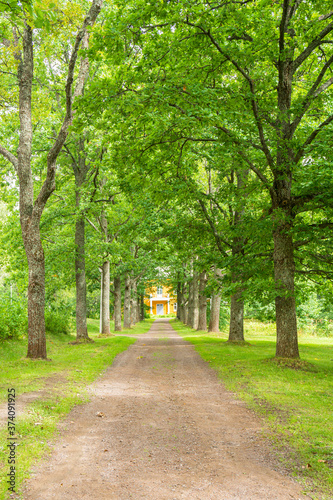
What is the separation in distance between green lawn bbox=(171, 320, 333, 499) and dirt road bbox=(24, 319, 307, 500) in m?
0.29

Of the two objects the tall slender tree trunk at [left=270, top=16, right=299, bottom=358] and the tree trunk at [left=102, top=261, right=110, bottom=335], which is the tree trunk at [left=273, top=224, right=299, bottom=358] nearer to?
the tall slender tree trunk at [left=270, top=16, right=299, bottom=358]

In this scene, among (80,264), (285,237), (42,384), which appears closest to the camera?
(42,384)

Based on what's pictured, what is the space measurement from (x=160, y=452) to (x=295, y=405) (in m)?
3.40

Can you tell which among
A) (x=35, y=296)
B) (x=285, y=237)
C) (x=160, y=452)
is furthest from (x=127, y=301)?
(x=160, y=452)

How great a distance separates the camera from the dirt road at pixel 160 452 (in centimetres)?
382

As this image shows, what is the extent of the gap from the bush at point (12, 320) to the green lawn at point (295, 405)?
7.14 meters

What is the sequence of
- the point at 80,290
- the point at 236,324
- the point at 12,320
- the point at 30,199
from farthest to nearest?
the point at 80,290, the point at 236,324, the point at 12,320, the point at 30,199

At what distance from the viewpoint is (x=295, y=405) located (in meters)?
7.15

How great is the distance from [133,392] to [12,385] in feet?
8.48

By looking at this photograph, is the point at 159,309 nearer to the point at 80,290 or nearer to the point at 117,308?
the point at 117,308

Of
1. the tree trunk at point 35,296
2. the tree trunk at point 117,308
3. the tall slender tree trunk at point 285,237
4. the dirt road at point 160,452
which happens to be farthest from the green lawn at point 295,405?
the tree trunk at point 117,308

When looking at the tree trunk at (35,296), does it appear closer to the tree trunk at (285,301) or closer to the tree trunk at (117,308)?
the tree trunk at (285,301)

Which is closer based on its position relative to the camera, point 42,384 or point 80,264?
point 42,384

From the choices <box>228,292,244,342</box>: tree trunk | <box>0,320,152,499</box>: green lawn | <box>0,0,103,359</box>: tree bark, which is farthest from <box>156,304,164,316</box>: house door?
<box>0,0,103,359</box>: tree bark
